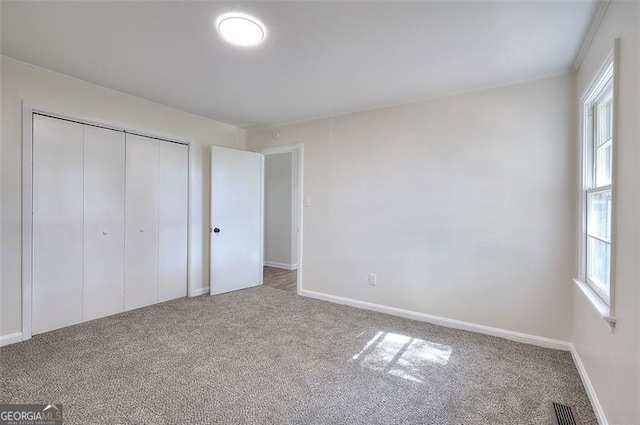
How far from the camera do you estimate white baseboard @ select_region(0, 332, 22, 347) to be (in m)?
2.44

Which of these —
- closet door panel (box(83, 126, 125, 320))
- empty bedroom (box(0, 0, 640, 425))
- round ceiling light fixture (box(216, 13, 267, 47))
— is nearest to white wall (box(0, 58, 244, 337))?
empty bedroom (box(0, 0, 640, 425))

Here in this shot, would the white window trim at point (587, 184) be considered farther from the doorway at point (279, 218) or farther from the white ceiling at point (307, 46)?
the doorway at point (279, 218)

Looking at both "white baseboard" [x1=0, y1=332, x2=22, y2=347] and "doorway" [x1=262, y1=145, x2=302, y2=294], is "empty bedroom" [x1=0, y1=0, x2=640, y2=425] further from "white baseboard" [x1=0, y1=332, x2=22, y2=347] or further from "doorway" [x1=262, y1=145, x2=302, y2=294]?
"doorway" [x1=262, y1=145, x2=302, y2=294]

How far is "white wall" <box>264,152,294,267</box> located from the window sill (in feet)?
14.4

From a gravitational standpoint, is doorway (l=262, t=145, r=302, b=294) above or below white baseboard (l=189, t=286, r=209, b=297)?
above

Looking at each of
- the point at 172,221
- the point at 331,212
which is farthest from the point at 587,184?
the point at 172,221

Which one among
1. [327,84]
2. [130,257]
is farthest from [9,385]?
[327,84]

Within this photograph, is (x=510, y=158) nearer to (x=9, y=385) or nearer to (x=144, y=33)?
(x=144, y=33)

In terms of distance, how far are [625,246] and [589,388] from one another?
1121 mm

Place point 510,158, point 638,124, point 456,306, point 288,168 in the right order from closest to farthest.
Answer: point 638,124 < point 510,158 < point 456,306 < point 288,168

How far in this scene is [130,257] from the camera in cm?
331

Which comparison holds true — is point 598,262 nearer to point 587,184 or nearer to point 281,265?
point 587,184

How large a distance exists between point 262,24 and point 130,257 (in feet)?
9.12

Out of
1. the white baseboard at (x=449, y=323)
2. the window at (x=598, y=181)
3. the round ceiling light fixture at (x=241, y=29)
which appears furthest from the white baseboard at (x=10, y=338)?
the window at (x=598, y=181)
